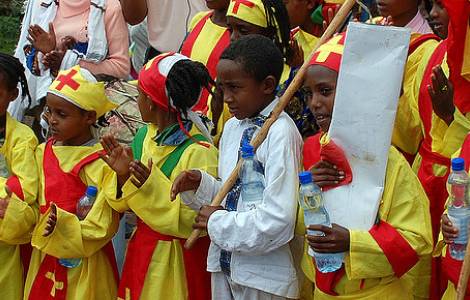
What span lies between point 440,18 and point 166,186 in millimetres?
1516

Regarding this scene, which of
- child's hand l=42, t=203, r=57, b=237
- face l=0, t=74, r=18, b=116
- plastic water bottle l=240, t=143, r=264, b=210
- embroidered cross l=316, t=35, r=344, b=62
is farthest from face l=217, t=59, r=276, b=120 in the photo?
face l=0, t=74, r=18, b=116

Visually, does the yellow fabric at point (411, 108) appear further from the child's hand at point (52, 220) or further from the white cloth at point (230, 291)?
the child's hand at point (52, 220)

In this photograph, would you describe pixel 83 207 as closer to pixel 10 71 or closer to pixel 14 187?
pixel 14 187

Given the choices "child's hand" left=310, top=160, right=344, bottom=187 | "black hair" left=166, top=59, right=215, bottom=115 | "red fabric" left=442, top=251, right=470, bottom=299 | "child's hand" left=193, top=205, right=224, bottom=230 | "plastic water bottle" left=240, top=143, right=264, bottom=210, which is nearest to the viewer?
"red fabric" left=442, top=251, right=470, bottom=299

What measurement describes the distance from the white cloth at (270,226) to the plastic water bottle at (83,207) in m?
0.84

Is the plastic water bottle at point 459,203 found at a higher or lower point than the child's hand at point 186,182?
higher

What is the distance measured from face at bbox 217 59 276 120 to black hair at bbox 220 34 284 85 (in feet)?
0.08

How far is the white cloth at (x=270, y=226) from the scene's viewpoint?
3.88m

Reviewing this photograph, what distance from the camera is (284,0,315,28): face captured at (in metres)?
5.43

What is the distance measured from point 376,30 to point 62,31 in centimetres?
308

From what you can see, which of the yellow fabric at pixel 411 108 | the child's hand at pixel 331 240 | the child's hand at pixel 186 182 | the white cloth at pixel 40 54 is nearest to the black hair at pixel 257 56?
the child's hand at pixel 186 182

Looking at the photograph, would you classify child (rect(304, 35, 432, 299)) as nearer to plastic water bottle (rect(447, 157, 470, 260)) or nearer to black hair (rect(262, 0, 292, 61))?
plastic water bottle (rect(447, 157, 470, 260))

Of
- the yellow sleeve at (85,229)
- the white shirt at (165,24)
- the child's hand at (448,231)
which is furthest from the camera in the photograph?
the white shirt at (165,24)

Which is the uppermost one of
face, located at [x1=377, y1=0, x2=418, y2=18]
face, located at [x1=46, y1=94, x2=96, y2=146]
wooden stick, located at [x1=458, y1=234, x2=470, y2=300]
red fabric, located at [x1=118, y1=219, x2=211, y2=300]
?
face, located at [x1=377, y1=0, x2=418, y2=18]
